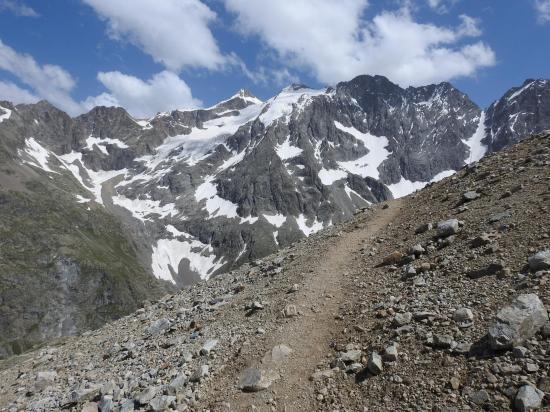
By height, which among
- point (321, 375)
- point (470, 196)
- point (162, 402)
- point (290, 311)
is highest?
point (470, 196)

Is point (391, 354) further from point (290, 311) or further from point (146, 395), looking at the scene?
point (146, 395)

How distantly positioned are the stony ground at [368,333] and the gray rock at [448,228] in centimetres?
9

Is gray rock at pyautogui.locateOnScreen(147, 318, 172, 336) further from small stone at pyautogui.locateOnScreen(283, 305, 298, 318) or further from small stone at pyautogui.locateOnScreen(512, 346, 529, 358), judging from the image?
small stone at pyautogui.locateOnScreen(512, 346, 529, 358)

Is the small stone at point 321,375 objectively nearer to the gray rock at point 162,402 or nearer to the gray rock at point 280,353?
the gray rock at point 280,353

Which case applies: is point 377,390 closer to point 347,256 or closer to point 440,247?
point 440,247

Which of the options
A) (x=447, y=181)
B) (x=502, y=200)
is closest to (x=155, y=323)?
(x=502, y=200)

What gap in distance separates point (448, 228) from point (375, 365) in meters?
9.64

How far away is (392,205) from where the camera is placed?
107 ft

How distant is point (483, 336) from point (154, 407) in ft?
35.1

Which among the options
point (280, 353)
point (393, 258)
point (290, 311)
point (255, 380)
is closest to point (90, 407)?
point (255, 380)

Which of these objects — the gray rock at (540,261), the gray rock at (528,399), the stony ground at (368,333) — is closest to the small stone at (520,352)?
the stony ground at (368,333)

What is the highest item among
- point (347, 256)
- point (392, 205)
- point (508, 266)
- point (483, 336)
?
point (392, 205)

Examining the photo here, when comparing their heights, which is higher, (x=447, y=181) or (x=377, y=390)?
(x=447, y=181)

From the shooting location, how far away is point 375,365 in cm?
1333
